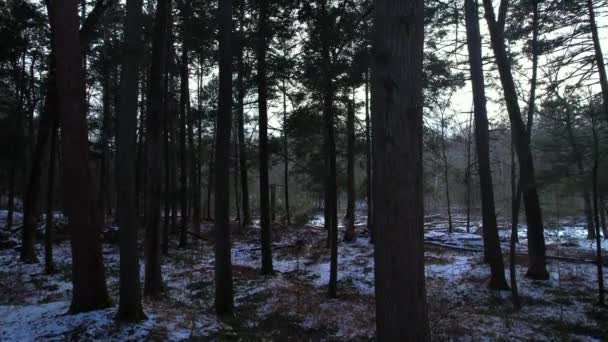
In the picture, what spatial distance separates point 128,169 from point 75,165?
2.82 feet

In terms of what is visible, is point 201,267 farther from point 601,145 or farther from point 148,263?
point 601,145

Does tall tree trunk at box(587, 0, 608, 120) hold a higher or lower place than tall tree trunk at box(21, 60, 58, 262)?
higher

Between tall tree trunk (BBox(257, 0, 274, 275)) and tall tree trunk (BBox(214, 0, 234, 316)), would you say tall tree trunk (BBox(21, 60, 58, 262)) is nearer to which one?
tall tree trunk (BBox(257, 0, 274, 275))

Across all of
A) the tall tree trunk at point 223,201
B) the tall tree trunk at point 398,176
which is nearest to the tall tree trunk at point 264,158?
the tall tree trunk at point 223,201

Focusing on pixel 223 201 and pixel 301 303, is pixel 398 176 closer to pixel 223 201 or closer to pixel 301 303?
pixel 223 201

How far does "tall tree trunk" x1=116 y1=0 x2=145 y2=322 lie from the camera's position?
5.60 metres

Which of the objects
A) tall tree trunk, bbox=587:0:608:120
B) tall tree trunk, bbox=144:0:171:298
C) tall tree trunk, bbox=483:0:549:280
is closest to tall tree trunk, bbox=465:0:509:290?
tall tree trunk, bbox=483:0:549:280

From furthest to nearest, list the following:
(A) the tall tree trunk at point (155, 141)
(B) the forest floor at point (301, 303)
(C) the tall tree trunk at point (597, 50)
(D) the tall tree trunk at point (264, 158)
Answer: (D) the tall tree trunk at point (264, 158) < (C) the tall tree trunk at point (597, 50) < (A) the tall tree trunk at point (155, 141) < (B) the forest floor at point (301, 303)

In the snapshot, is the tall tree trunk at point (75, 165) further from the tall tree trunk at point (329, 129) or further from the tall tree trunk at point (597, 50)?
the tall tree trunk at point (597, 50)

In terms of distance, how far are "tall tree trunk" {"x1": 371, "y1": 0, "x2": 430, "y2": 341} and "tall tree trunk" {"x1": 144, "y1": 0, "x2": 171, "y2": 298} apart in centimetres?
639

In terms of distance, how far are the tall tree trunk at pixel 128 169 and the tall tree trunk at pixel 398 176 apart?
4436 millimetres

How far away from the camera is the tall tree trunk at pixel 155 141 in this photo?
7750 mm

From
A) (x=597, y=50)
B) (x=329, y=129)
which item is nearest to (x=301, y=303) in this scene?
(x=329, y=129)

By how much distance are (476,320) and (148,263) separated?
22.4ft
